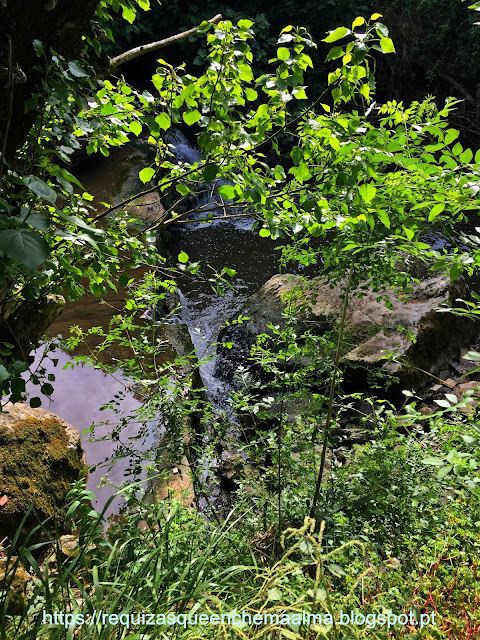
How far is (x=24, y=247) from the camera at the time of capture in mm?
782

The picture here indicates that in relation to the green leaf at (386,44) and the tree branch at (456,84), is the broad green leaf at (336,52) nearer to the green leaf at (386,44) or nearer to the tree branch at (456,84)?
the green leaf at (386,44)

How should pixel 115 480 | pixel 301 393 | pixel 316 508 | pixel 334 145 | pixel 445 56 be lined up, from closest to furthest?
pixel 334 145, pixel 316 508, pixel 301 393, pixel 115 480, pixel 445 56

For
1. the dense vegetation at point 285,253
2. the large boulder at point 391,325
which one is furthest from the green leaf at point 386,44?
the large boulder at point 391,325

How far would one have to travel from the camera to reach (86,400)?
3.67 meters

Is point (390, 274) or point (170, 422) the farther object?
point (170, 422)

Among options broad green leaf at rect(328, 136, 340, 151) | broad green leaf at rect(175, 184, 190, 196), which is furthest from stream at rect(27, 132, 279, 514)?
broad green leaf at rect(328, 136, 340, 151)

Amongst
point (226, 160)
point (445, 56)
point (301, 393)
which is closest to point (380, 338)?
point (301, 393)

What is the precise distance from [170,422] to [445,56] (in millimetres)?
13363

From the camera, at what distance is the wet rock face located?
7.97 feet

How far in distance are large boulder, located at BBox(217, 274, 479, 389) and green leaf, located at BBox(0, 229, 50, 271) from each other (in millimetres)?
2885

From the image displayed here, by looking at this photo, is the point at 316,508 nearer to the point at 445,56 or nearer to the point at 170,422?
the point at 170,422

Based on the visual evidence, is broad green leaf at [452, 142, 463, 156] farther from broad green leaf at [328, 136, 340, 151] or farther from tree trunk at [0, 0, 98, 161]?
tree trunk at [0, 0, 98, 161]

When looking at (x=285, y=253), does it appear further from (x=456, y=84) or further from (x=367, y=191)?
(x=456, y=84)

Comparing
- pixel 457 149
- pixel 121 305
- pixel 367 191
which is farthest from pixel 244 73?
pixel 121 305
